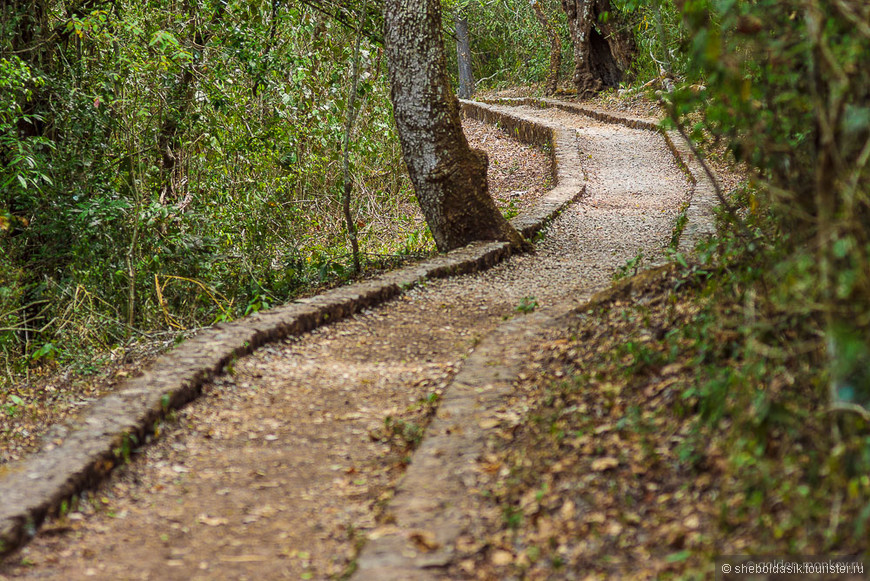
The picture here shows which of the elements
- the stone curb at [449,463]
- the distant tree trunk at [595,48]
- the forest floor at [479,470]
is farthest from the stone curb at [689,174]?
the stone curb at [449,463]

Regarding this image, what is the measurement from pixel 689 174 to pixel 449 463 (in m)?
8.53

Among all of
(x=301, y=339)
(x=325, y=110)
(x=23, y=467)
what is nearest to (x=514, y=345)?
(x=301, y=339)

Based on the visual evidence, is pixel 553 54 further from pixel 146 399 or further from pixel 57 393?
pixel 146 399

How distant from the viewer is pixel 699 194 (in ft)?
30.2

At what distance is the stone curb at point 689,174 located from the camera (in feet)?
22.5

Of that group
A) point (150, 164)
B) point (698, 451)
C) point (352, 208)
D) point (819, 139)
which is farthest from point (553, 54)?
point (698, 451)

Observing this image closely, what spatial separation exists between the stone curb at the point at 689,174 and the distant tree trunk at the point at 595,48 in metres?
0.91

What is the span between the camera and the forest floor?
2541 mm

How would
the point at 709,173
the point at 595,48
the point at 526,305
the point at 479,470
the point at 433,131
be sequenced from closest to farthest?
the point at 479,470
the point at 709,173
the point at 526,305
the point at 433,131
the point at 595,48

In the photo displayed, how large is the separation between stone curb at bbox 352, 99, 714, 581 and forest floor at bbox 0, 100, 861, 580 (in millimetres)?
50

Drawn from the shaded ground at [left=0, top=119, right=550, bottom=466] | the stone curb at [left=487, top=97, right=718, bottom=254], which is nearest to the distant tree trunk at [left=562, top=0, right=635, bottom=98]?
the stone curb at [left=487, top=97, right=718, bottom=254]

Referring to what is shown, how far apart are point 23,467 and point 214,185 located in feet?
19.7

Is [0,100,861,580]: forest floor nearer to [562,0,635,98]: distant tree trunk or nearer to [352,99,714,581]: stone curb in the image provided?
[352,99,714,581]: stone curb

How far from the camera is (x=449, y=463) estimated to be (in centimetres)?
324
